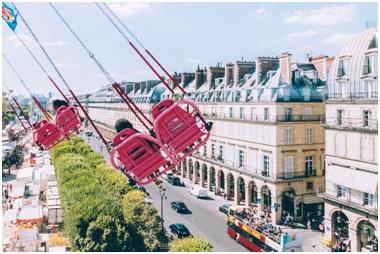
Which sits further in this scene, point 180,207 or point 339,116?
point 180,207

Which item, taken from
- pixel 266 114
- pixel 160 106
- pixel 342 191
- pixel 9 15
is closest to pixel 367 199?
pixel 342 191

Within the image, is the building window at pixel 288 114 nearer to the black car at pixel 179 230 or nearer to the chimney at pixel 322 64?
the chimney at pixel 322 64

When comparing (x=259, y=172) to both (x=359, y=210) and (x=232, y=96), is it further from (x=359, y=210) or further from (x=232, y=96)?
(x=359, y=210)

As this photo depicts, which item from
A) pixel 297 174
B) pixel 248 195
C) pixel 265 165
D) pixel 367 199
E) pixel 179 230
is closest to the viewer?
pixel 367 199

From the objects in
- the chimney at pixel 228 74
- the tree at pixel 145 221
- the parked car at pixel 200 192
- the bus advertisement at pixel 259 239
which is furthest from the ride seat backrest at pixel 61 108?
the chimney at pixel 228 74

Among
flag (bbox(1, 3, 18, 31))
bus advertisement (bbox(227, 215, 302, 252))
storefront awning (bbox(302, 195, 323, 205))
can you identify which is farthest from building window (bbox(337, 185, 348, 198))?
flag (bbox(1, 3, 18, 31))

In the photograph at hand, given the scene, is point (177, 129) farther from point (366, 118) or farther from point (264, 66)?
point (264, 66)
